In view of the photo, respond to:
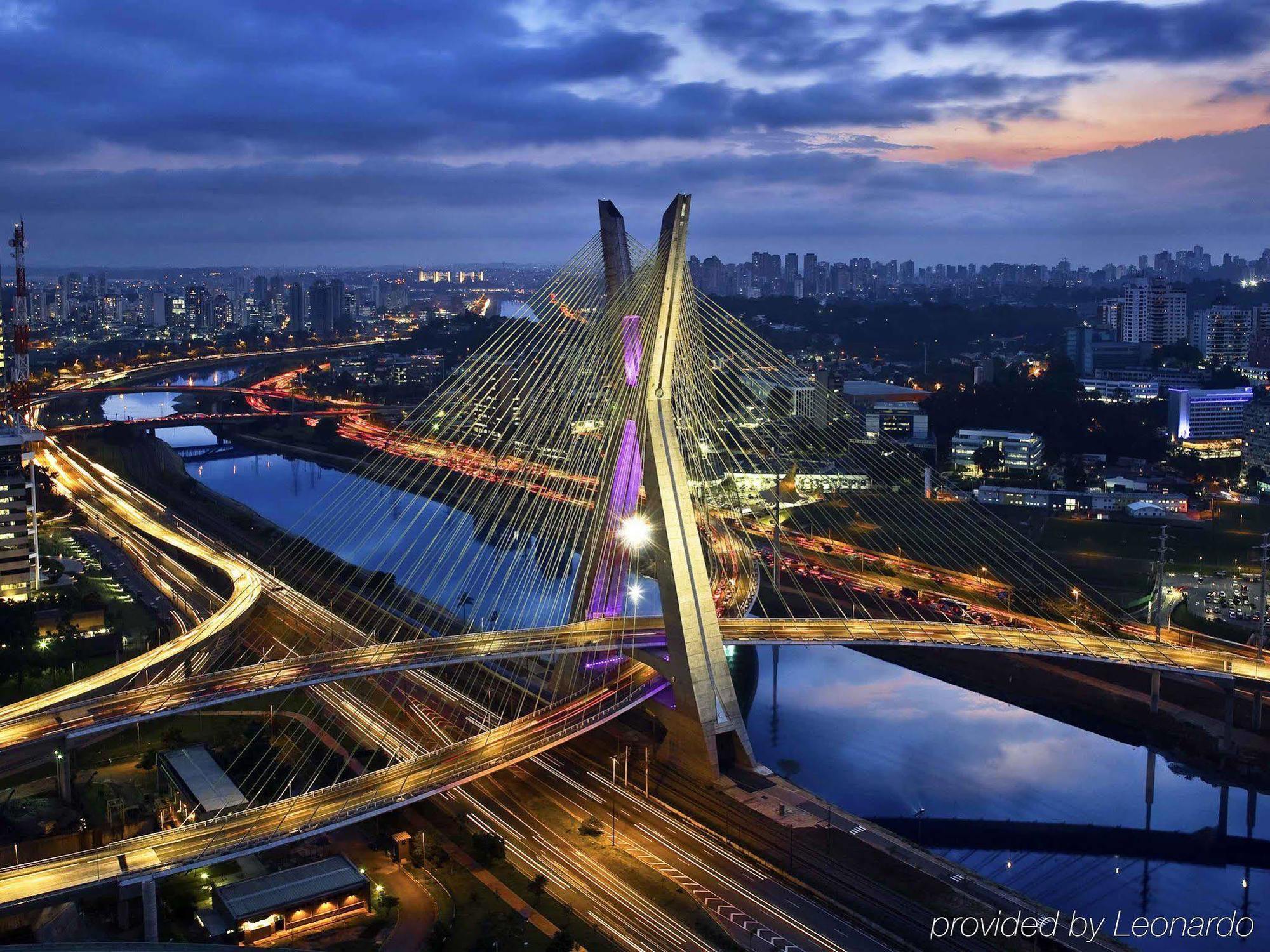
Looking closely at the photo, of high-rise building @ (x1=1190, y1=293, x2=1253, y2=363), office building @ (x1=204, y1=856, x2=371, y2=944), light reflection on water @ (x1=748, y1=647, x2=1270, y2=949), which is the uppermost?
high-rise building @ (x1=1190, y1=293, x2=1253, y2=363)

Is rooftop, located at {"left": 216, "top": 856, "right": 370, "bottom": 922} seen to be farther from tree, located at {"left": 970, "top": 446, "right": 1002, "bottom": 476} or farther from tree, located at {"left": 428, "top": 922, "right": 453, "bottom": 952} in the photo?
tree, located at {"left": 970, "top": 446, "right": 1002, "bottom": 476}

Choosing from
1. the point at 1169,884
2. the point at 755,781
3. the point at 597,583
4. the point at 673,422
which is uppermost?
the point at 673,422

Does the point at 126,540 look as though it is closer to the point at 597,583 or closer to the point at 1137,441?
the point at 597,583

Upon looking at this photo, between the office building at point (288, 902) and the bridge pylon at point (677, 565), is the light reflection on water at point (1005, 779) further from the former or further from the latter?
the office building at point (288, 902)

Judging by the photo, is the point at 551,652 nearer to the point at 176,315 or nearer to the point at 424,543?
the point at 424,543

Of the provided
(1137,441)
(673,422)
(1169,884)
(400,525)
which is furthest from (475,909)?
(1137,441)

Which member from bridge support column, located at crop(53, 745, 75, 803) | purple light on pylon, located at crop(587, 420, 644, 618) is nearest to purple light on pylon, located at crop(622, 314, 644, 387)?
purple light on pylon, located at crop(587, 420, 644, 618)

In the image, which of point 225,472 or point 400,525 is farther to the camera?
point 225,472
